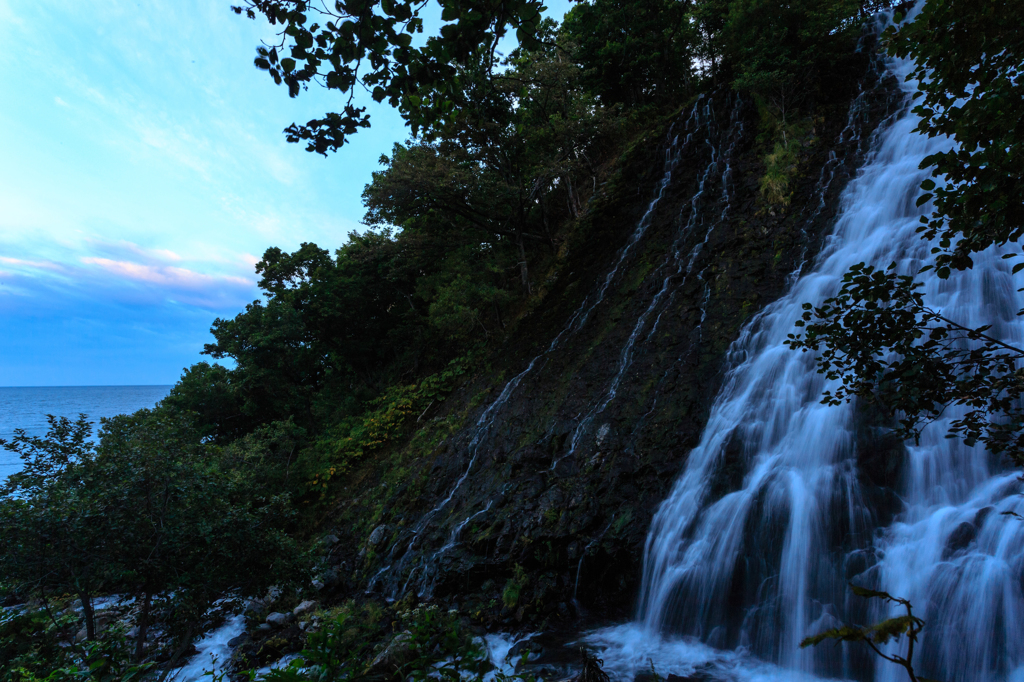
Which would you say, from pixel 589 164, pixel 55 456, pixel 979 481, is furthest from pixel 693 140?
pixel 55 456

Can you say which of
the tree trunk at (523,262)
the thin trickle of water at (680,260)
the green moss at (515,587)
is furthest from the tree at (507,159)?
the green moss at (515,587)

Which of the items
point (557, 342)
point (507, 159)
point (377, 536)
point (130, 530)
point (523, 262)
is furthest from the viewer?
point (523, 262)

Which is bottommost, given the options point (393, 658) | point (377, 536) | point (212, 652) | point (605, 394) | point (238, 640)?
point (212, 652)

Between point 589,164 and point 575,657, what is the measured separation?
14.6 meters

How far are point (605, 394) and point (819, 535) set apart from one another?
4.62m

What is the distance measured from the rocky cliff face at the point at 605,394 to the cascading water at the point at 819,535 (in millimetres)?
406

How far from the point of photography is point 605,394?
9.90m

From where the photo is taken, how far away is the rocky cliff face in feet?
25.2

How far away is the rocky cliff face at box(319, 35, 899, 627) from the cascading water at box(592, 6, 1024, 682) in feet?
1.33

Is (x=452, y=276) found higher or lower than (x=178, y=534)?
higher

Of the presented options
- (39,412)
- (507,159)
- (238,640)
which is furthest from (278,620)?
(39,412)

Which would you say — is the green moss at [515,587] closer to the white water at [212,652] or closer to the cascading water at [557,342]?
the cascading water at [557,342]

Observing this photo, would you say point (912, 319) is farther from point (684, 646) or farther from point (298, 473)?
point (298, 473)

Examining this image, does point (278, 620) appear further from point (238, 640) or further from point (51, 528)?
point (51, 528)
